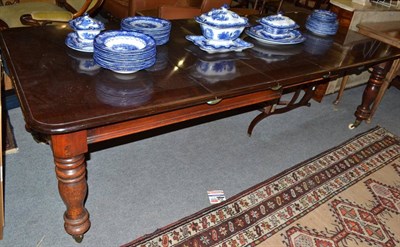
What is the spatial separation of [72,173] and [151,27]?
0.82 meters

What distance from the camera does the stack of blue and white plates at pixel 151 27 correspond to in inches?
62.2

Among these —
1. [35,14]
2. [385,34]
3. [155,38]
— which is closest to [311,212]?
[155,38]

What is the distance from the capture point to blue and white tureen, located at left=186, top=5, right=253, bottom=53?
156 centimetres

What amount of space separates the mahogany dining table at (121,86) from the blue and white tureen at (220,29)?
0.12 feet

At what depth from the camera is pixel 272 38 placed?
71.6 inches

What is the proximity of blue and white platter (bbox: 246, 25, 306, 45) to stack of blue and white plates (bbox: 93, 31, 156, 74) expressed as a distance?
2.31 feet

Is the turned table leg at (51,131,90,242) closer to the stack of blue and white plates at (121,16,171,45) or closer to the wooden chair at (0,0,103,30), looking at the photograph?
the stack of blue and white plates at (121,16,171,45)

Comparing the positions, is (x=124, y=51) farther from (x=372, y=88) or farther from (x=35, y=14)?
(x=372, y=88)

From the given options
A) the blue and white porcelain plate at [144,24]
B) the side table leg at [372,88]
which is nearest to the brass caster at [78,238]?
the blue and white porcelain plate at [144,24]

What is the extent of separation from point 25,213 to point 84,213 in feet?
1.44

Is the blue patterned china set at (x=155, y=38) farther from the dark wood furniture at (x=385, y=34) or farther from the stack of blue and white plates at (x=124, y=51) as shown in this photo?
the dark wood furniture at (x=385, y=34)

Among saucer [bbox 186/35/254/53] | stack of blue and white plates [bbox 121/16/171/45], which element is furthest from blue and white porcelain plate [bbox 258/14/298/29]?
stack of blue and white plates [bbox 121/16/171/45]

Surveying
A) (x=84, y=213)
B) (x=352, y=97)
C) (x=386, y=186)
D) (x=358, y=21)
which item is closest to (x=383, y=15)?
(x=358, y=21)

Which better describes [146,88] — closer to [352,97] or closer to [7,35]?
[7,35]
